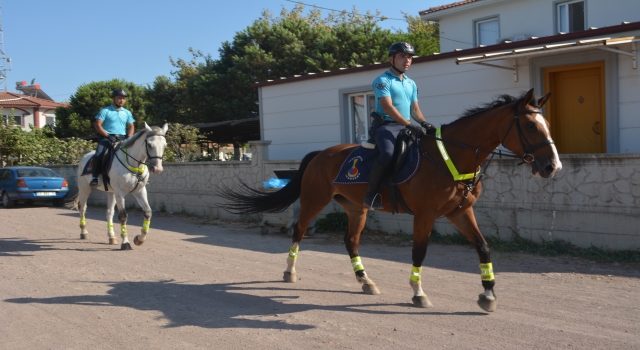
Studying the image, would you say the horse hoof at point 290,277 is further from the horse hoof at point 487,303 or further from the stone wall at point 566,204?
the horse hoof at point 487,303

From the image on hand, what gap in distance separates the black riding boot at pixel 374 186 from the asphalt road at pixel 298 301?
111 centimetres

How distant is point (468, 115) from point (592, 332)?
2.48 meters

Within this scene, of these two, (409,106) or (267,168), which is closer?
(409,106)

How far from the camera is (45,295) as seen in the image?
7.26 m

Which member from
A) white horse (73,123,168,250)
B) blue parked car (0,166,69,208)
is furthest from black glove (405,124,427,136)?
blue parked car (0,166,69,208)

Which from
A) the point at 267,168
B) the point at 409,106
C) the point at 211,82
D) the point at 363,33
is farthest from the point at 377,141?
the point at 211,82

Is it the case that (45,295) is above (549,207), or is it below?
below

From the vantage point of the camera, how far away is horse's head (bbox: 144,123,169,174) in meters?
10.4

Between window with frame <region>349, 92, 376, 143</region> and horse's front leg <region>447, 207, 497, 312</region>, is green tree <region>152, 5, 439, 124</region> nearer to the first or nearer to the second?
window with frame <region>349, 92, 376, 143</region>

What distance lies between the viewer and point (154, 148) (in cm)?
1052

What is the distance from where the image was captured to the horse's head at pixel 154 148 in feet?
34.1

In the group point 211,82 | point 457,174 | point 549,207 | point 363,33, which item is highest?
point 363,33

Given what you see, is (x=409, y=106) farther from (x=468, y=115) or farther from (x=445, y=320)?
(x=445, y=320)

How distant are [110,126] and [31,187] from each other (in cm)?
1091
